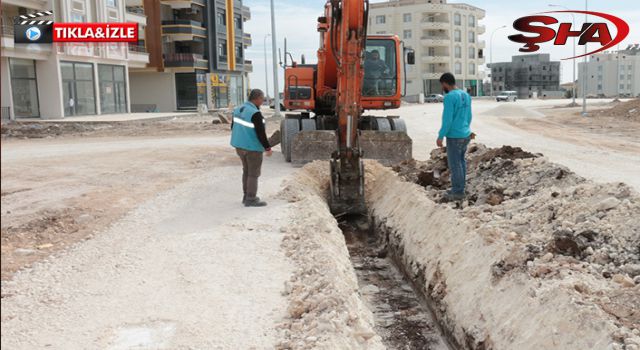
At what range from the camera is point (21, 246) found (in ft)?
21.4

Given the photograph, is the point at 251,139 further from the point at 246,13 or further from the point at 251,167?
the point at 246,13

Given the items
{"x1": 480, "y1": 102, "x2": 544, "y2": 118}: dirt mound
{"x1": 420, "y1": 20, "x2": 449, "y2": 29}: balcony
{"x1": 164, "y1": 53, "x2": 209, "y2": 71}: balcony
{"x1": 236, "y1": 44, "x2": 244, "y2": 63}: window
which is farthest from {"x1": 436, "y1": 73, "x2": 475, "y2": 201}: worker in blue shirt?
{"x1": 420, "y1": 20, "x2": 449, "y2": 29}: balcony

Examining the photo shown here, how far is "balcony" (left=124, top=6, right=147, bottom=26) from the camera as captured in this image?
4418 cm

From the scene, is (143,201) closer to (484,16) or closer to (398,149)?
(398,149)

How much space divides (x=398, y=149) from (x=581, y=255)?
670 cm

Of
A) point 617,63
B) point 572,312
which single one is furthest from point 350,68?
point 617,63

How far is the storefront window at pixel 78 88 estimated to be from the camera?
35.3 m

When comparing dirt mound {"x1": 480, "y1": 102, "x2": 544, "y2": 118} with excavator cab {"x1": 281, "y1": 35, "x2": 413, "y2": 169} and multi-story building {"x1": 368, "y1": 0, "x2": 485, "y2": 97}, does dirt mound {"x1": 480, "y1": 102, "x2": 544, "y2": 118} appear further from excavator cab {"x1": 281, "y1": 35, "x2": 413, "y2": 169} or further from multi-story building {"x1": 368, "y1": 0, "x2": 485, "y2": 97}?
multi-story building {"x1": 368, "y1": 0, "x2": 485, "y2": 97}

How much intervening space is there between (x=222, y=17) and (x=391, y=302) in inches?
2093

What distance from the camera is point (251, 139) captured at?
852 centimetres

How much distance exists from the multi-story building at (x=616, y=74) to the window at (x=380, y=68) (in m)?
111

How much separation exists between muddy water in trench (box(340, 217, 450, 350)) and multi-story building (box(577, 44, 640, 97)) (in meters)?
116

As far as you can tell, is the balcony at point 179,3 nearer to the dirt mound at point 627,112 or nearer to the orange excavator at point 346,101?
the dirt mound at point 627,112

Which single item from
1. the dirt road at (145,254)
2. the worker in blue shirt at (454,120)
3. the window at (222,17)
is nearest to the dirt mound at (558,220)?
the worker in blue shirt at (454,120)
